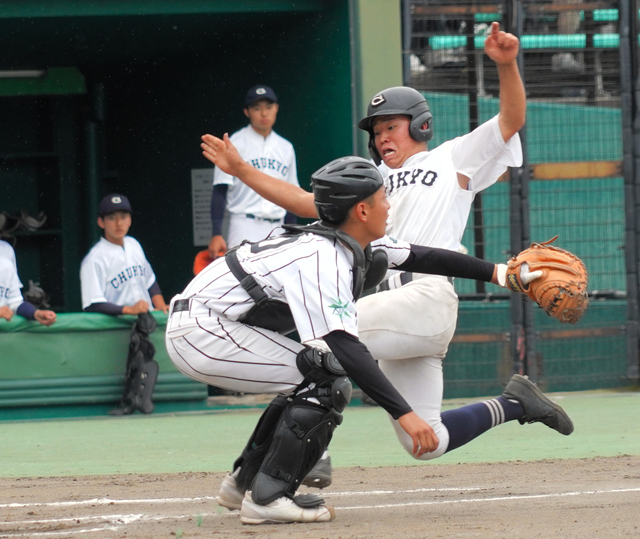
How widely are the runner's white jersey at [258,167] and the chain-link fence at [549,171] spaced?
3.69 feet

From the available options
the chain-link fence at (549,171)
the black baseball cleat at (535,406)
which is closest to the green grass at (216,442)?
the chain-link fence at (549,171)

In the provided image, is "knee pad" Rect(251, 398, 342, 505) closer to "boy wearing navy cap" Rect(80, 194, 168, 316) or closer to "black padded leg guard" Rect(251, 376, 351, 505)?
"black padded leg guard" Rect(251, 376, 351, 505)

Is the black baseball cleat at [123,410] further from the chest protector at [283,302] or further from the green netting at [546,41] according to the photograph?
the chest protector at [283,302]

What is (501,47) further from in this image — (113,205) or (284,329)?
(113,205)

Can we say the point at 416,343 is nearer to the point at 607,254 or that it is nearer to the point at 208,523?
the point at 208,523

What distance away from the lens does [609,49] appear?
819 centimetres

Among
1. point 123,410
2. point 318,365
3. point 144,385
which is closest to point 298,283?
point 318,365

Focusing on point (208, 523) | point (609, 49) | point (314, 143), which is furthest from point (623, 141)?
point (208, 523)

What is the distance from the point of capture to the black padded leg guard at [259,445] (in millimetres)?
3736

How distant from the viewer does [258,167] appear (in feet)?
25.4

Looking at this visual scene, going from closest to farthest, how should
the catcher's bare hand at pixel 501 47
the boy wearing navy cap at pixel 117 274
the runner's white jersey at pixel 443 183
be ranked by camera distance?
the catcher's bare hand at pixel 501 47 → the runner's white jersey at pixel 443 183 → the boy wearing navy cap at pixel 117 274

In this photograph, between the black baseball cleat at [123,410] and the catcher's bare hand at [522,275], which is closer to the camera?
the catcher's bare hand at [522,275]

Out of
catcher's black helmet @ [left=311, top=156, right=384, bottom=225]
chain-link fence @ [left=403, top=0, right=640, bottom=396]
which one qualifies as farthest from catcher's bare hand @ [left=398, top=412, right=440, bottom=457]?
chain-link fence @ [left=403, top=0, right=640, bottom=396]

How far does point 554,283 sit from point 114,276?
466 cm
